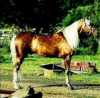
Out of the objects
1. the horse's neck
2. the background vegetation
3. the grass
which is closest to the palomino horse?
the horse's neck

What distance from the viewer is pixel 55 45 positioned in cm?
2042

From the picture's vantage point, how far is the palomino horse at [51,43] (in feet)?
65.5

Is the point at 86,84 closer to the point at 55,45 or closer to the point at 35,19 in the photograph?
the point at 55,45

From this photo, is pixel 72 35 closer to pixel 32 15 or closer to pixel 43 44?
pixel 43 44

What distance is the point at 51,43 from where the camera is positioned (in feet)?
67.2

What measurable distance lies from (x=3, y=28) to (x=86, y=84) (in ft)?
148

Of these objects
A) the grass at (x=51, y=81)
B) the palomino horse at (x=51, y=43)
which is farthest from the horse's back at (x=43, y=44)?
the grass at (x=51, y=81)

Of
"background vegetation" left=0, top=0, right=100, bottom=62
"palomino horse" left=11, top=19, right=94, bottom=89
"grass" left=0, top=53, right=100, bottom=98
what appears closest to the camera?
"grass" left=0, top=53, right=100, bottom=98

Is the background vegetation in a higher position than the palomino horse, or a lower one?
higher

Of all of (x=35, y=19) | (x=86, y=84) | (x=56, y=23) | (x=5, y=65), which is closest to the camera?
(x=86, y=84)

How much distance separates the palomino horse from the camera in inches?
786

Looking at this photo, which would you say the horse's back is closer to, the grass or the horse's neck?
the horse's neck

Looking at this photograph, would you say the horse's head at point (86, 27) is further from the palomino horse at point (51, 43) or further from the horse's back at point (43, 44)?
the horse's back at point (43, 44)

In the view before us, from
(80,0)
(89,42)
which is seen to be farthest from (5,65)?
(80,0)
